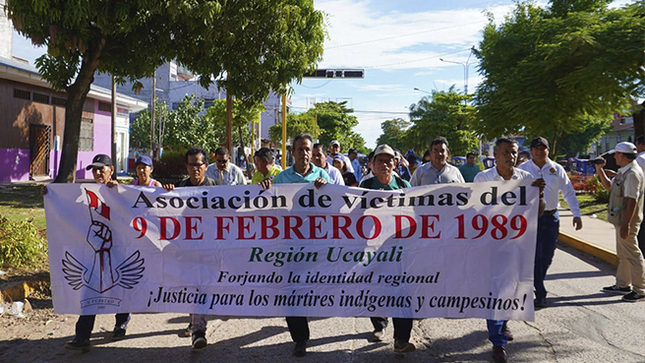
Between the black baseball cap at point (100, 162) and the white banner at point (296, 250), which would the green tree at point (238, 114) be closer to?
the black baseball cap at point (100, 162)

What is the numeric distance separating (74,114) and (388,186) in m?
9.68

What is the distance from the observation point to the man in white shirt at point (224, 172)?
682 cm

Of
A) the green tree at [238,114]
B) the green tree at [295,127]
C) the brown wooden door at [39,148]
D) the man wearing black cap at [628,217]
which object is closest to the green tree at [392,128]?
the green tree at [295,127]

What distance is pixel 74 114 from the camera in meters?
12.3

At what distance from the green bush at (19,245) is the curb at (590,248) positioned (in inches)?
347

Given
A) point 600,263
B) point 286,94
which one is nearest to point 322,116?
point 286,94

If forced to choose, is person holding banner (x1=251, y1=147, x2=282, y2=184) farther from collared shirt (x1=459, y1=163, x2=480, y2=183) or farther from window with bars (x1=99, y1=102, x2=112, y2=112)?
window with bars (x1=99, y1=102, x2=112, y2=112)

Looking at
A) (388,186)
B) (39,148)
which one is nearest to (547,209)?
(388,186)

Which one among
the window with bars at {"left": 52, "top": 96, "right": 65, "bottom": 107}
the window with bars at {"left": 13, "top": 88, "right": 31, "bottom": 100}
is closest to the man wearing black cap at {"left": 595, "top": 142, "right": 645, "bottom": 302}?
→ the window with bars at {"left": 13, "top": 88, "right": 31, "bottom": 100}

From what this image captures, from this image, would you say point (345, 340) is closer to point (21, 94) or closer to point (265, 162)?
point (265, 162)

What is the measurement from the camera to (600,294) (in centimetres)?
686

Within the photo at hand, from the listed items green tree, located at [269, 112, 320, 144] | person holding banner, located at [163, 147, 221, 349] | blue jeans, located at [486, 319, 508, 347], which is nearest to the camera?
blue jeans, located at [486, 319, 508, 347]

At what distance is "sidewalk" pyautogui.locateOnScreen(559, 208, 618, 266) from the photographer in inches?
374

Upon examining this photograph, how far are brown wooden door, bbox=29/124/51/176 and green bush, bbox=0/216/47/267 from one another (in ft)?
52.8
